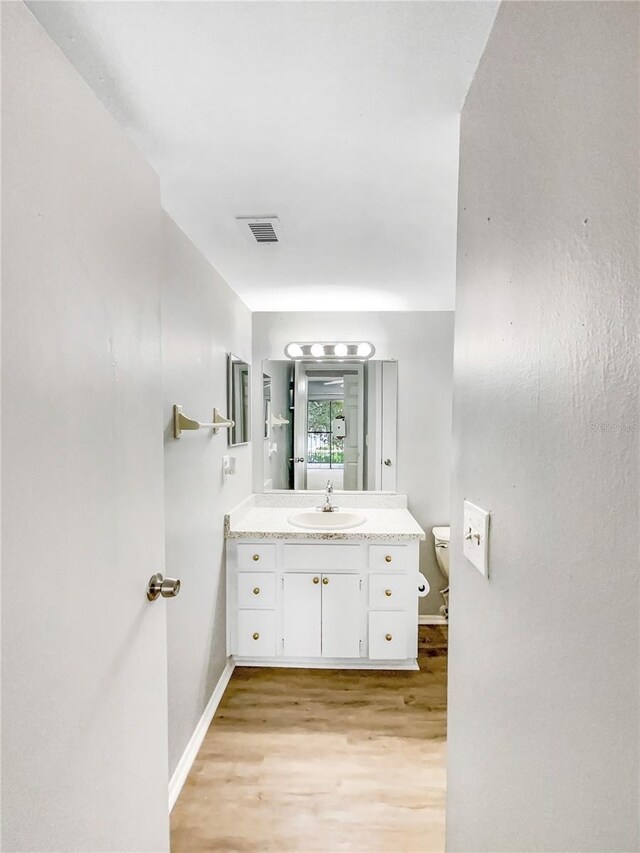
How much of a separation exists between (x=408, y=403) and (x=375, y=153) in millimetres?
1992

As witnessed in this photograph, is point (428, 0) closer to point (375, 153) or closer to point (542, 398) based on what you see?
point (375, 153)

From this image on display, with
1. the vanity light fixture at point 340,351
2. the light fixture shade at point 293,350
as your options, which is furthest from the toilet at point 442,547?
the light fixture shade at point 293,350

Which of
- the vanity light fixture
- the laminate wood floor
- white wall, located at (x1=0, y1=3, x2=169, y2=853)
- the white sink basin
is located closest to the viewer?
white wall, located at (x1=0, y1=3, x2=169, y2=853)

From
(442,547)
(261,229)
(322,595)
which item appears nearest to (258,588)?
(322,595)

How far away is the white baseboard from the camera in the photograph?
1607 millimetres

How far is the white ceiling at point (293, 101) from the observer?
2.62 feet

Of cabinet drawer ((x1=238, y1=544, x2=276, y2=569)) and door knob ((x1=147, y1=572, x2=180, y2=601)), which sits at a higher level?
door knob ((x1=147, y1=572, x2=180, y2=601))

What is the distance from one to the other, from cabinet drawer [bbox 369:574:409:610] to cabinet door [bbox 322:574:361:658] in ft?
0.33

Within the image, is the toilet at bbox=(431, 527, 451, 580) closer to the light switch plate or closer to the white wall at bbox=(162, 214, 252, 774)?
the white wall at bbox=(162, 214, 252, 774)

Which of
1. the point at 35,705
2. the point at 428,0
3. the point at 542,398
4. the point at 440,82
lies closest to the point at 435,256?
the point at 440,82

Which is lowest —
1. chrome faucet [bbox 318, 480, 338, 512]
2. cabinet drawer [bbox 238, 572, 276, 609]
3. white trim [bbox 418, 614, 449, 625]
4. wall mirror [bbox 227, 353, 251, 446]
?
white trim [bbox 418, 614, 449, 625]

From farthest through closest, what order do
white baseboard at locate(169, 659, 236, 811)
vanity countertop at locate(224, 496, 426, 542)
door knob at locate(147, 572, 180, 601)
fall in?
vanity countertop at locate(224, 496, 426, 542) → white baseboard at locate(169, 659, 236, 811) → door knob at locate(147, 572, 180, 601)

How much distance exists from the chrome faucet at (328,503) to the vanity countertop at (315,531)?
233mm

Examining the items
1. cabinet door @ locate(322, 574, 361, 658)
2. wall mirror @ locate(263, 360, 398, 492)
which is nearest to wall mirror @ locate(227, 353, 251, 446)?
wall mirror @ locate(263, 360, 398, 492)
